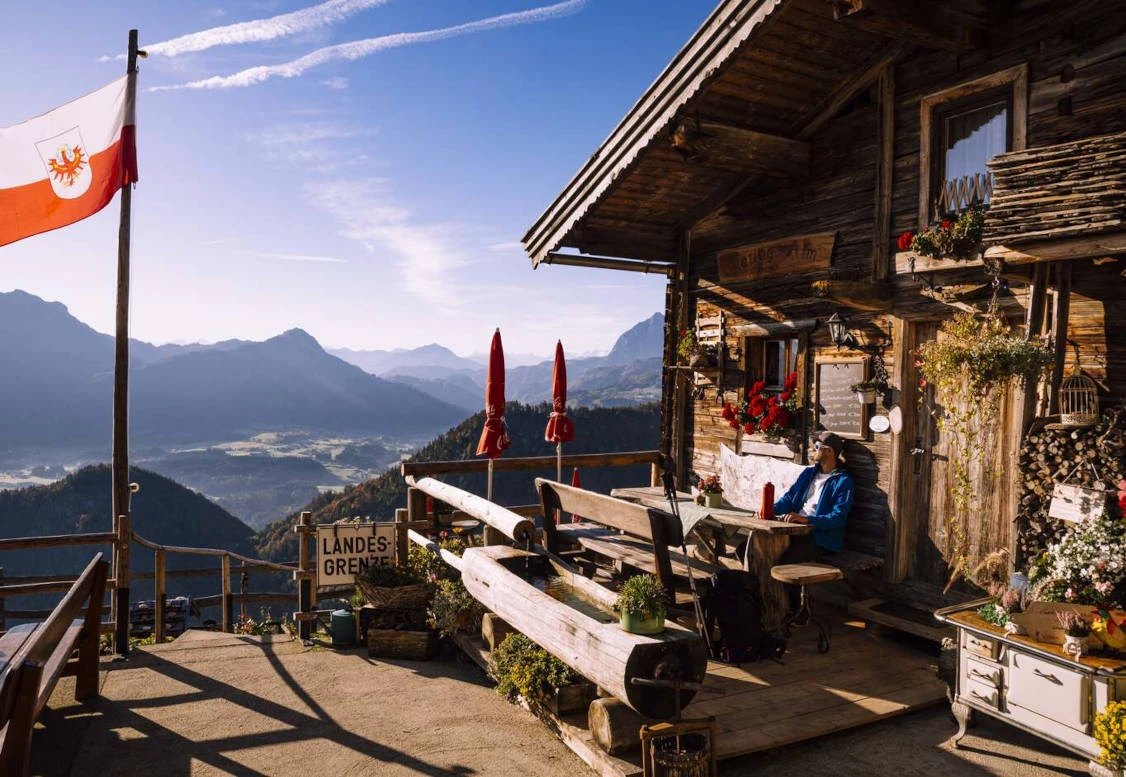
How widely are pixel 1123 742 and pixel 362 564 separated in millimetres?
6499

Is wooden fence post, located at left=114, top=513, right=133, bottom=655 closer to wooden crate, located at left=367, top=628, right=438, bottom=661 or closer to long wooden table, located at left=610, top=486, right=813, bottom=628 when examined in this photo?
wooden crate, located at left=367, top=628, right=438, bottom=661

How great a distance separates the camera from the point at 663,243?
1059 centimetres

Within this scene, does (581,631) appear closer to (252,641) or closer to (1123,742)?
(1123,742)

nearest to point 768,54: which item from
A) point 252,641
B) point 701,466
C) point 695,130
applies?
point 695,130

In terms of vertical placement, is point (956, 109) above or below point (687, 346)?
above

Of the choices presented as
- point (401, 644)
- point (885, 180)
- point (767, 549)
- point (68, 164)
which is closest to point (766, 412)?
point (767, 549)

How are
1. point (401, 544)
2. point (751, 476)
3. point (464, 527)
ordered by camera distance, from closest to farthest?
1. point (401, 544)
2. point (751, 476)
3. point (464, 527)

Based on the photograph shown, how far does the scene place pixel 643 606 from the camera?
4602 mm

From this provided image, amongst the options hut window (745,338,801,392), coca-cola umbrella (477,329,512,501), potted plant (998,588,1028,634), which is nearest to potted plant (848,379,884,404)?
hut window (745,338,801,392)

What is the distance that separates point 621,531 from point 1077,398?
3776 millimetres

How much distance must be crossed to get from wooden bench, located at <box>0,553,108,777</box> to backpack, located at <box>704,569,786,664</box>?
15.8ft

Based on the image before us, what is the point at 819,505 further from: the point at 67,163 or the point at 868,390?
the point at 67,163

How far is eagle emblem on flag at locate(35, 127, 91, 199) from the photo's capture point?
25.8ft

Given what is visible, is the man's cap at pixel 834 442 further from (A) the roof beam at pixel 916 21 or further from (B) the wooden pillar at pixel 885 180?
(A) the roof beam at pixel 916 21
